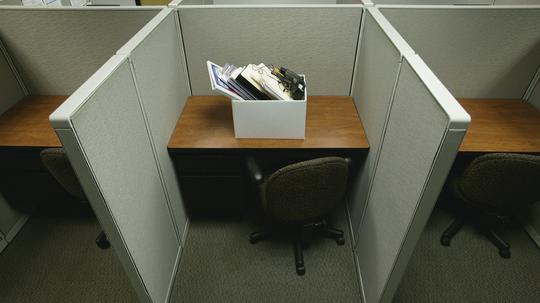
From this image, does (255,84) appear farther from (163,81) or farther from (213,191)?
(213,191)

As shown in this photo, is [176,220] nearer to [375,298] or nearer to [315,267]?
[315,267]

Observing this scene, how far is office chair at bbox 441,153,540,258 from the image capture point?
1253 millimetres

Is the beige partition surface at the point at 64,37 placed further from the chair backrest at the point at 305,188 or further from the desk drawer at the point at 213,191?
the chair backrest at the point at 305,188

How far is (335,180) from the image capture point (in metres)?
1.27

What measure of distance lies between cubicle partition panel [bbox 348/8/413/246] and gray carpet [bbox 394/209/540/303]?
0.38m

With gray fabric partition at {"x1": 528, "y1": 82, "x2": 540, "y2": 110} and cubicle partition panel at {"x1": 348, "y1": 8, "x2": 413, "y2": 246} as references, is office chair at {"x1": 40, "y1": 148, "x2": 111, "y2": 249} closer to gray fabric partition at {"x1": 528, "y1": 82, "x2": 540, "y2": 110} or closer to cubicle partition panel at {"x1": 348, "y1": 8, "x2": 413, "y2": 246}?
cubicle partition panel at {"x1": 348, "y1": 8, "x2": 413, "y2": 246}

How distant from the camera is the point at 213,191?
1.69 metres

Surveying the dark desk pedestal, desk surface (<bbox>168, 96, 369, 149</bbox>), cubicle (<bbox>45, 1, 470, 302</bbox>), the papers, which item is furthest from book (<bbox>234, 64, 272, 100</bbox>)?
the dark desk pedestal

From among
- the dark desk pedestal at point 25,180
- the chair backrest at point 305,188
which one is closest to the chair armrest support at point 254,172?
the chair backrest at point 305,188

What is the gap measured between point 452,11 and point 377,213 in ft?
3.31

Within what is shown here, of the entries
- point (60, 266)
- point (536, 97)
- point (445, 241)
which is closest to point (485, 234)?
point (445, 241)

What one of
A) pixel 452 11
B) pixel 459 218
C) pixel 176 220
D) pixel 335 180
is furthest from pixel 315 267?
pixel 452 11

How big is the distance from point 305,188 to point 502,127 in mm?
1057

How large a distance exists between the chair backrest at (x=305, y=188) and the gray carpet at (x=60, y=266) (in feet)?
2.93
